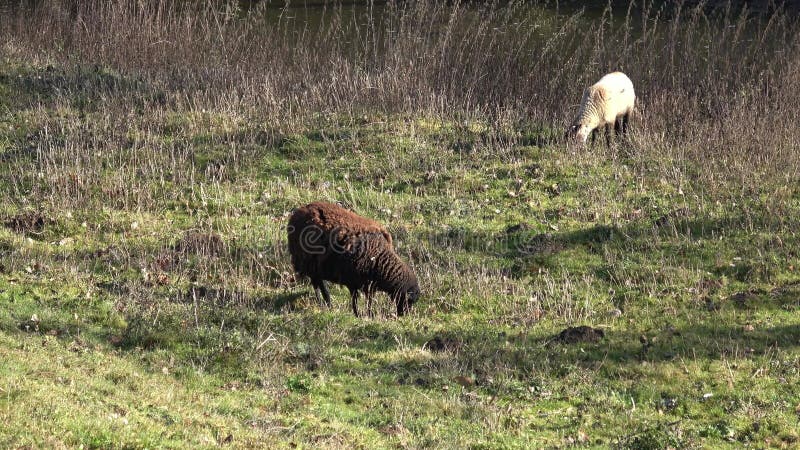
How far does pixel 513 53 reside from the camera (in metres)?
19.8

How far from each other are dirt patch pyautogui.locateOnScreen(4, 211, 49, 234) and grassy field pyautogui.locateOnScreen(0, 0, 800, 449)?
4 cm

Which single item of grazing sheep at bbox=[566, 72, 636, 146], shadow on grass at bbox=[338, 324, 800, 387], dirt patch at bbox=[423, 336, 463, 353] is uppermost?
grazing sheep at bbox=[566, 72, 636, 146]

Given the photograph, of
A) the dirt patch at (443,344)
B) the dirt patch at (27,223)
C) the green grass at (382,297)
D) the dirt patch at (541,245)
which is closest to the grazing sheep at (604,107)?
the green grass at (382,297)

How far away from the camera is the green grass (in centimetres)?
830

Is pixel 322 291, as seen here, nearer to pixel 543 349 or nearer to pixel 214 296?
pixel 214 296

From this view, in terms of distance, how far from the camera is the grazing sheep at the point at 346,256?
435 inches

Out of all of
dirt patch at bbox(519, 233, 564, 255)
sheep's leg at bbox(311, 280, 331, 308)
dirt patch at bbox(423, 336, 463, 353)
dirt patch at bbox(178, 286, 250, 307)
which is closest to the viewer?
dirt patch at bbox(423, 336, 463, 353)

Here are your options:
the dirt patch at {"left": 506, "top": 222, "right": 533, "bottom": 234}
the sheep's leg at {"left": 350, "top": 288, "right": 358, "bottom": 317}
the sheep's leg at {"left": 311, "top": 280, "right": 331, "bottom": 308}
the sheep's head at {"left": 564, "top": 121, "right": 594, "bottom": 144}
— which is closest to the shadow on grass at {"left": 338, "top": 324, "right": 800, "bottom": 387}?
the sheep's leg at {"left": 350, "top": 288, "right": 358, "bottom": 317}

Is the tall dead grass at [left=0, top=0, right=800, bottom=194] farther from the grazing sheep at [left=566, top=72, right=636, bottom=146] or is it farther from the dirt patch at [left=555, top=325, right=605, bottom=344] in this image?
the dirt patch at [left=555, top=325, right=605, bottom=344]

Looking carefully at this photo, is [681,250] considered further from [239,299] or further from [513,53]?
[513,53]

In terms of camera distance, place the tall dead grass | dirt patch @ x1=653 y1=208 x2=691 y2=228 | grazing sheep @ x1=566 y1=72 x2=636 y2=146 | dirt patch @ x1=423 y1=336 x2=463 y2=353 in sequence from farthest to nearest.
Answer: grazing sheep @ x1=566 y1=72 x2=636 y2=146 < the tall dead grass < dirt patch @ x1=653 y1=208 x2=691 y2=228 < dirt patch @ x1=423 y1=336 x2=463 y2=353

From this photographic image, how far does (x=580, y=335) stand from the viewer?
34.4ft

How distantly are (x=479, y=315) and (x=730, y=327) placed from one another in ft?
9.44

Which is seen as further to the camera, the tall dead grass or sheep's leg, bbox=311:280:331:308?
the tall dead grass
